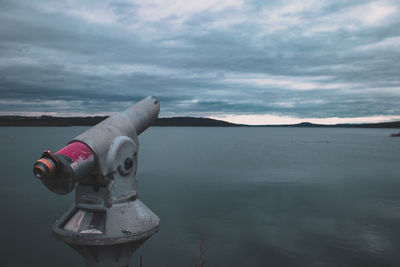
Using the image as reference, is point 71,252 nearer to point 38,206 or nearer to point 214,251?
point 214,251

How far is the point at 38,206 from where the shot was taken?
12492mm

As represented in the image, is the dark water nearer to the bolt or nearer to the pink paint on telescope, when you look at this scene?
the bolt

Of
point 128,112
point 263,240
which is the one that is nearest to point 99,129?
point 128,112

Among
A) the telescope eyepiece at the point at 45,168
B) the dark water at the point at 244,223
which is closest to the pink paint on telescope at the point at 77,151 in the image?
the telescope eyepiece at the point at 45,168

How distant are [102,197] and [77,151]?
0.46 meters

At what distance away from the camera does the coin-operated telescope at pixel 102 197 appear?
2439 millimetres

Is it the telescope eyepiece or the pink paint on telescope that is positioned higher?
the pink paint on telescope

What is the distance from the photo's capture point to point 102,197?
8.69ft

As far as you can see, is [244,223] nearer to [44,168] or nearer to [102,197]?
[102,197]

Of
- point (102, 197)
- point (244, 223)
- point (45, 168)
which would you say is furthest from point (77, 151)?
point (244, 223)

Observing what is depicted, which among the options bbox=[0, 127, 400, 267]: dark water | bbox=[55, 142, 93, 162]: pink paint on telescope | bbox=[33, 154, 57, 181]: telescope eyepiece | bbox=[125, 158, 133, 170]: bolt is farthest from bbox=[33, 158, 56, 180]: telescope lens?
bbox=[0, 127, 400, 267]: dark water

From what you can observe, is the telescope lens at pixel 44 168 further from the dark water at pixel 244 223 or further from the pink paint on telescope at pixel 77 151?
the dark water at pixel 244 223

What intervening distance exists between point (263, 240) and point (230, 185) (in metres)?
8.52

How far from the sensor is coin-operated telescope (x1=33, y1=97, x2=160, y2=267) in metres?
2.44
